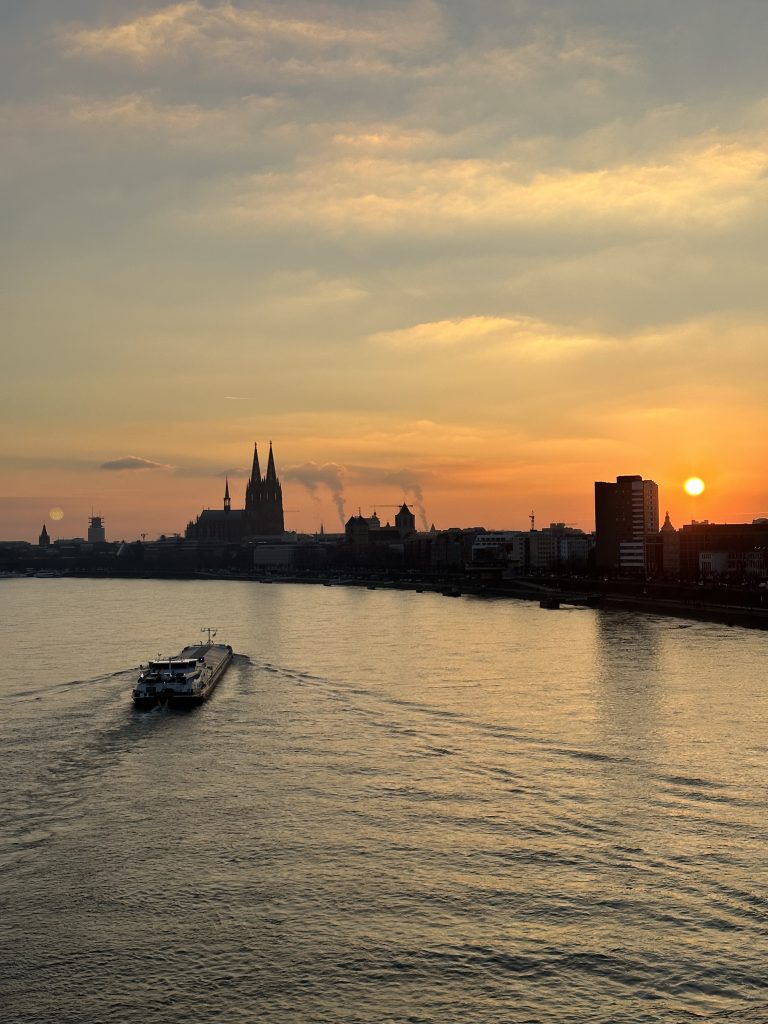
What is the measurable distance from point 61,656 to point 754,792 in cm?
4879

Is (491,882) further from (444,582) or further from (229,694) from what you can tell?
(444,582)

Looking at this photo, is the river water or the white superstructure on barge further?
the white superstructure on barge

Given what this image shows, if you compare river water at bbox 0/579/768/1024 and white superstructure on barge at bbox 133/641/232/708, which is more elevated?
white superstructure on barge at bbox 133/641/232/708

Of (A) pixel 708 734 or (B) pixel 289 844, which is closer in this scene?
(B) pixel 289 844

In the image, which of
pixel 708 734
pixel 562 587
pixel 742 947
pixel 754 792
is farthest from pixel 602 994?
pixel 562 587

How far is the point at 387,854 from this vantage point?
2750 cm

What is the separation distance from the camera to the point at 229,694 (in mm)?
55844

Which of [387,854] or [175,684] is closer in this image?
[387,854]

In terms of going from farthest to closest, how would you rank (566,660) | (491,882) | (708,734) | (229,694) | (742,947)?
(566,660)
(229,694)
(708,734)
(491,882)
(742,947)

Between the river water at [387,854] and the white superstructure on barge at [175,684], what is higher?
the white superstructure on barge at [175,684]

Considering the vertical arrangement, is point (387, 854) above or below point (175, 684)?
below

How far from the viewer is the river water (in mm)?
20734

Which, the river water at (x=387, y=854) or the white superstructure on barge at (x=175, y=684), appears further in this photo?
the white superstructure on barge at (x=175, y=684)

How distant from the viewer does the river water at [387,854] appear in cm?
2073
